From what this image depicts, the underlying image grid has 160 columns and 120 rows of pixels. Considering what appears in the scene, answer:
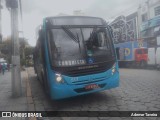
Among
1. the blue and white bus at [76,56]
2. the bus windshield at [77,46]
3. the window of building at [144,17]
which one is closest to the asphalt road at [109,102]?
the blue and white bus at [76,56]

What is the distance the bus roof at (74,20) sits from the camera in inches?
267

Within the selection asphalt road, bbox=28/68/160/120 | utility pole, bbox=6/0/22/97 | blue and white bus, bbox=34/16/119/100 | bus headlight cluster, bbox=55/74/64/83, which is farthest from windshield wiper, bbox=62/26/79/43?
utility pole, bbox=6/0/22/97

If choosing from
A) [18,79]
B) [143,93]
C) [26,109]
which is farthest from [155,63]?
[26,109]

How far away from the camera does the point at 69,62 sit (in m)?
6.42

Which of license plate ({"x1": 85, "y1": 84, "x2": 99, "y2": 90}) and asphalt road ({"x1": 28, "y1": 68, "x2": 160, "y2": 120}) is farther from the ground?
license plate ({"x1": 85, "y1": 84, "x2": 99, "y2": 90})

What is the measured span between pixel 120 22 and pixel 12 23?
27.4m

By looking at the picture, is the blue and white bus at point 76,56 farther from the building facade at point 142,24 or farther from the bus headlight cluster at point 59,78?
the building facade at point 142,24

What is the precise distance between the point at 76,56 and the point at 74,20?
4.13 feet

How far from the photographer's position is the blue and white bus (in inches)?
250

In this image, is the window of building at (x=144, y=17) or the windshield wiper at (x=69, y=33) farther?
the window of building at (x=144, y=17)

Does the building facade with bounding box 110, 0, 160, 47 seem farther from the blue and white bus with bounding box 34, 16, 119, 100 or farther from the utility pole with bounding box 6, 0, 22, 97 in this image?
the utility pole with bounding box 6, 0, 22, 97

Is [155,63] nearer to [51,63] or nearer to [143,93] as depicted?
[143,93]

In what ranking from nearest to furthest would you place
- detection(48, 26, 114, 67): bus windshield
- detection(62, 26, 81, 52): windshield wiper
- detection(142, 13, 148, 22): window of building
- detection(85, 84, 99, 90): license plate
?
detection(48, 26, 114, 67): bus windshield, detection(85, 84, 99, 90): license plate, detection(62, 26, 81, 52): windshield wiper, detection(142, 13, 148, 22): window of building

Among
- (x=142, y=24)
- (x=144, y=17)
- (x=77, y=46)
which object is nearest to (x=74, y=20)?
(x=77, y=46)
